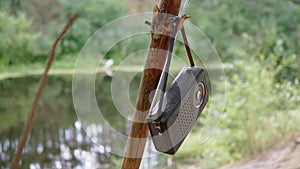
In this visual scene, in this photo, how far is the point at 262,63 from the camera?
2473mm

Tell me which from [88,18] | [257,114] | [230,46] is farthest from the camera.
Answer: [88,18]

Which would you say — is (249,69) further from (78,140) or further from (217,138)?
(78,140)

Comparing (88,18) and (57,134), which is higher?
(88,18)

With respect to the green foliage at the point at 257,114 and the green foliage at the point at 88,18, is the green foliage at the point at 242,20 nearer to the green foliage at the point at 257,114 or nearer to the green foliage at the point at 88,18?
the green foliage at the point at 88,18

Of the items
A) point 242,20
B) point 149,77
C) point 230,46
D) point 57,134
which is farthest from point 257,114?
point 242,20

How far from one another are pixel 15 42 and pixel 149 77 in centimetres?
580

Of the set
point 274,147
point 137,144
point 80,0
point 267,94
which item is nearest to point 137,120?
point 137,144

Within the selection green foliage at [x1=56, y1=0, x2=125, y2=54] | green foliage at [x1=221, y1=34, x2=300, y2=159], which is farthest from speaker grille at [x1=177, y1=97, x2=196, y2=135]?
green foliage at [x1=56, y1=0, x2=125, y2=54]

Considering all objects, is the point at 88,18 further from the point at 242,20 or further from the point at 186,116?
the point at 186,116

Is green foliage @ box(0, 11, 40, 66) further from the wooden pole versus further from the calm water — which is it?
the wooden pole

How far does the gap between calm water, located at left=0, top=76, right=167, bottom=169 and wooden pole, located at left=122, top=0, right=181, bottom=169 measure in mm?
1120

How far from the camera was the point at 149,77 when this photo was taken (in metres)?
0.56

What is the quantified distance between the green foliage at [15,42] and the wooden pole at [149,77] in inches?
219

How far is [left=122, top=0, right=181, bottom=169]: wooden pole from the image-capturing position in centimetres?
55
